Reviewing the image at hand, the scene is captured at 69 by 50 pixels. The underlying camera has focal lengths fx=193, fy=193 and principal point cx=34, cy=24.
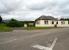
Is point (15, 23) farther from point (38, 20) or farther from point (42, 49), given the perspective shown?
point (42, 49)

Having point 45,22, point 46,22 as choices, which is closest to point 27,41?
point 45,22

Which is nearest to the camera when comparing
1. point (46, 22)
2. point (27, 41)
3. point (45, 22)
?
point (27, 41)

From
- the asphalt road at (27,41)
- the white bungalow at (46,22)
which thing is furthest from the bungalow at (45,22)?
the asphalt road at (27,41)

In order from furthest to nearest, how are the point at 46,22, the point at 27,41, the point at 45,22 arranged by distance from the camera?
the point at 46,22, the point at 45,22, the point at 27,41

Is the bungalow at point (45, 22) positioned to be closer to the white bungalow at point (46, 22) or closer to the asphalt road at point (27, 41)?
the white bungalow at point (46, 22)

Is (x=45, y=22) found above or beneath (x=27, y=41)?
above

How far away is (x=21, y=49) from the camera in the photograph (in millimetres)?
12414

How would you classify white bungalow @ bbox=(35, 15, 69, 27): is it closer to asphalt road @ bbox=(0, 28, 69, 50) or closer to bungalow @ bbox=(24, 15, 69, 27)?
bungalow @ bbox=(24, 15, 69, 27)

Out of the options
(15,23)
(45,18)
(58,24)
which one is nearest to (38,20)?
(45,18)

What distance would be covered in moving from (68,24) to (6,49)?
69.3 meters

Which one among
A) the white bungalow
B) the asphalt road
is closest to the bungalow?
the white bungalow

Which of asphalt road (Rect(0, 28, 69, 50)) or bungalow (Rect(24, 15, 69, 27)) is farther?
bungalow (Rect(24, 15, 69, 27))

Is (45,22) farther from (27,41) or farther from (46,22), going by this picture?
(27,41)

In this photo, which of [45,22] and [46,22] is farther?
[46,22]
